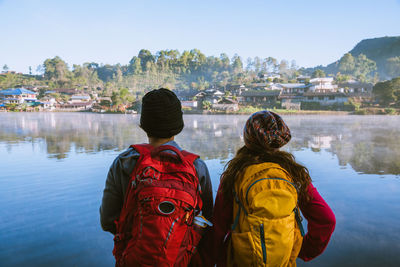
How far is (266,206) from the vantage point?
96cm

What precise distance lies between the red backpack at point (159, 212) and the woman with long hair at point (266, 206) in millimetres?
160

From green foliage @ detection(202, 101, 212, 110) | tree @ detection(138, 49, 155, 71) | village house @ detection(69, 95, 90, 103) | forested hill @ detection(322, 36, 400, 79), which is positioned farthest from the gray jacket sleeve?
forested hill @ detection(322, 36, 400, 79)

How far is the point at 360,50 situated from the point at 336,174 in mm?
130020

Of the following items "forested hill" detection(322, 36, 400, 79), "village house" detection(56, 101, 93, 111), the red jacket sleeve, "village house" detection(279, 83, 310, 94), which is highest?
"forested hill" detection(322, 36, 400, 79)

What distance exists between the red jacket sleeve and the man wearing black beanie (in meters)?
0.41

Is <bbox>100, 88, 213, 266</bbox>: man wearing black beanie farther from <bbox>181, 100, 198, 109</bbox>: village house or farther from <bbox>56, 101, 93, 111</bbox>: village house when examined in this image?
<bbox>56, 101, 93, 111</bbox>: village house

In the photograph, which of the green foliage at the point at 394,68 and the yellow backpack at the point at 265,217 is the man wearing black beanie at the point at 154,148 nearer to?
the yellow backpack at the point at 265,217

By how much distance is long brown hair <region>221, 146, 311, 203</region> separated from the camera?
110 centimetres

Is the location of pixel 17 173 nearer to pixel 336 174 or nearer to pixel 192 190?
pixel 192 190

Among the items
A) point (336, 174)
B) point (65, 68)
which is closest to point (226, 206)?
point (336, 174)

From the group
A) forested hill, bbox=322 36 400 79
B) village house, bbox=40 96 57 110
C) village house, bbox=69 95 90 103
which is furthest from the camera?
forested hill, bbox=322 36 400 79

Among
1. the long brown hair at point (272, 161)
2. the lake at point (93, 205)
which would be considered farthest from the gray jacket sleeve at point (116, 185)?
the lake at point (93, 205)

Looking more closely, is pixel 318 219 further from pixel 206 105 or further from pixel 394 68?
pixel 394 68

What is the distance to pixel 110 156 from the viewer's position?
6.05m
